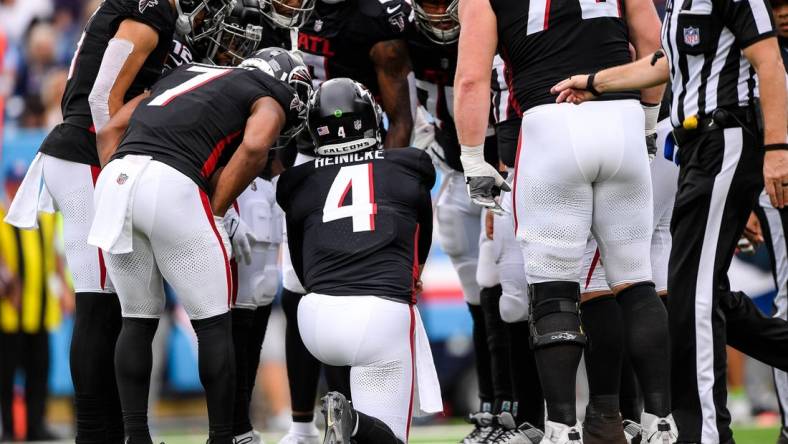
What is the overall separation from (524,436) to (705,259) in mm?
1312

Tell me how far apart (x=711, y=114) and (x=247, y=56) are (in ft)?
6.50

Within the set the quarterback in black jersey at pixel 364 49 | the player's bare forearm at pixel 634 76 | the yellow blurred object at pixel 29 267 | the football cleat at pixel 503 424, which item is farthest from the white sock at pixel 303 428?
the yellow blurred object at pixel 29 267

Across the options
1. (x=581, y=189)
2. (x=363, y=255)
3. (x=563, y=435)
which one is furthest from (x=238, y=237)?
(x=563, y=435)

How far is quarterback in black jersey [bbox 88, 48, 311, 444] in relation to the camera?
4.30m

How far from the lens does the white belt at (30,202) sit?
16.3 ft

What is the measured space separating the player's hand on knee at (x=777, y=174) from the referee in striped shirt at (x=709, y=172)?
0.05 m

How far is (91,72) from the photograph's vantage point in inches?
190

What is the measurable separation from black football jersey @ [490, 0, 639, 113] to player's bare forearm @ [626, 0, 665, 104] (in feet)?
0.40

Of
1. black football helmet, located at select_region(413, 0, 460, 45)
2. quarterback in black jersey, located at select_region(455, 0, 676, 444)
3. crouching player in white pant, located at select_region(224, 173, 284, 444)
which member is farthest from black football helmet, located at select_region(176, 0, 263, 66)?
quarterback in black jersey, located at select_region(455, 0, 676, 444)

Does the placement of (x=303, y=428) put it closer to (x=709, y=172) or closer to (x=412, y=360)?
(x=412, y=360)

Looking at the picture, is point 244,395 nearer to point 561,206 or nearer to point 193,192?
point 193,192

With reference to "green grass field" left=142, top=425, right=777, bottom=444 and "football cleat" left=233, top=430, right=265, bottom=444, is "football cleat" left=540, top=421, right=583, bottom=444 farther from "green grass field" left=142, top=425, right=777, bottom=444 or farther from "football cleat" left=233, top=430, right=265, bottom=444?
"green grass field" left=142, top=425, right=777, bottom=444

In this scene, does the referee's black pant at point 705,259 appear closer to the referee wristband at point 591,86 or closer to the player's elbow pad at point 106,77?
the referee wristband at point 591,86

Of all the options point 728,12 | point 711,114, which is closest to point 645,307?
point 711,114
